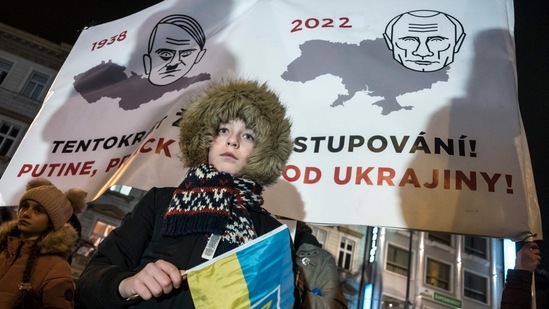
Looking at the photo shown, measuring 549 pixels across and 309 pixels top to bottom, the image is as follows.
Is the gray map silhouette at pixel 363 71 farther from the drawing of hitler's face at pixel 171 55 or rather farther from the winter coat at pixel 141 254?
the winter coat at pixel 141 254

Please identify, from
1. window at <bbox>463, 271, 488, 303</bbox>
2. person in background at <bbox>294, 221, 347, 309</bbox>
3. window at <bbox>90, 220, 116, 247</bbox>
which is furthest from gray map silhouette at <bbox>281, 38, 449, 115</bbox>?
window at <bbox>463, 271, 488, 303</bbox>

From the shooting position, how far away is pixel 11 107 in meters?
20.6

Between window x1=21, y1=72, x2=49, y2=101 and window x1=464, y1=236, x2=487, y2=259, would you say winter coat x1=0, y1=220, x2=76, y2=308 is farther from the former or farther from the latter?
window x1=464, y1=236, x2=487, y2=259

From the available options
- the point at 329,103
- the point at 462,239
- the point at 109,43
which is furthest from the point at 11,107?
the point at 462,239

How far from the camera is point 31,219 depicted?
2.80m

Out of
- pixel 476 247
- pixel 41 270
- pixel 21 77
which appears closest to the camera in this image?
pixel 41 270

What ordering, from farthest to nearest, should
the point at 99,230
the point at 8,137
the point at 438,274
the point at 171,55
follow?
the point at 438,274 → the point at 8,137 → the point at 99,230 → the point at 171,55

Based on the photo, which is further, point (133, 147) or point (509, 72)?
point (133, 147)

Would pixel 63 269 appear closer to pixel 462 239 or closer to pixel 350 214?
pixel 350 214

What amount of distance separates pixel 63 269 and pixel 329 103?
77.9 inches

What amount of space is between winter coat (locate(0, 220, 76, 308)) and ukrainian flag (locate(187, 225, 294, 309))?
1.90m

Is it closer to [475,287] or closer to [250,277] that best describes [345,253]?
[475,287]

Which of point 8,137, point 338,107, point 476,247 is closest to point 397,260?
point 476,247

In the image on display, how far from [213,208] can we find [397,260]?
27.9 metres
